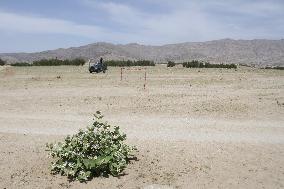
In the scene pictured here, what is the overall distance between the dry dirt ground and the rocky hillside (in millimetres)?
106843

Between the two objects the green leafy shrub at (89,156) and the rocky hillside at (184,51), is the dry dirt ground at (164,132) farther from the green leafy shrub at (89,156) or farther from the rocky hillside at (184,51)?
the rocky hillside at (184,51)

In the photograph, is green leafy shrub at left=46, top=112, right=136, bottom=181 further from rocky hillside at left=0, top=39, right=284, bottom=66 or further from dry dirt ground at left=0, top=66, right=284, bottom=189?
rocky hillside at left=0, top=39, right=284, bottom=66

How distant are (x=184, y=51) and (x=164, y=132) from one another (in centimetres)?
14083

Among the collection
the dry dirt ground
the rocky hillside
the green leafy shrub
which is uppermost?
the rocky hillside

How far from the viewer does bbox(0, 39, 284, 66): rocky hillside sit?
13188cm

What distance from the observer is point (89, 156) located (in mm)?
8688

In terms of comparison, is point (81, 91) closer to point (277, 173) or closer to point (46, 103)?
point (46, 103)

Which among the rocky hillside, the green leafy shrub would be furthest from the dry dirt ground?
the rocky hillside

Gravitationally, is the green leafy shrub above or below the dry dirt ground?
above

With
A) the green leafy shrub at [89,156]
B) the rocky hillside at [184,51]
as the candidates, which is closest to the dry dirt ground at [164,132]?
the green leafy shrub at [89,156]

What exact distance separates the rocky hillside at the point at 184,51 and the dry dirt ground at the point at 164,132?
351ft

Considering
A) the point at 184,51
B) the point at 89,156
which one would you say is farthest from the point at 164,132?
the point at 184,51

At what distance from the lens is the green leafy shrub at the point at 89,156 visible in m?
8.47

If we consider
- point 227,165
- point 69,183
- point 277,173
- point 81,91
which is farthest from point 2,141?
point 81,91
